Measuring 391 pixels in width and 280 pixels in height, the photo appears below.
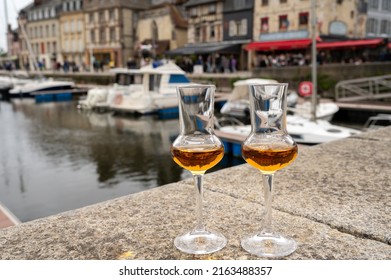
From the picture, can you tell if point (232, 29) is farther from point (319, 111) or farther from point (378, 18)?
point (319, 111)

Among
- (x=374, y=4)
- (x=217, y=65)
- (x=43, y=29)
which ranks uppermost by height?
(x=43, y=29)

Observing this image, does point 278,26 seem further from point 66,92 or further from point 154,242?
point 154,242

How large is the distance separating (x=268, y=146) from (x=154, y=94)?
18.3 m

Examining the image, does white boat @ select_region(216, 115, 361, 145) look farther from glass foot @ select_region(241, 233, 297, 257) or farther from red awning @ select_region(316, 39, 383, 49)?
red awning @ select_region(316, 39, 383, 49)

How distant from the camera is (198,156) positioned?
52.3 inches

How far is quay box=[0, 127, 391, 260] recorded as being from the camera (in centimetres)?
141

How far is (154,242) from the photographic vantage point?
1.48 metres

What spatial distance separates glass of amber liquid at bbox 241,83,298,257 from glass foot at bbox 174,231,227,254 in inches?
3.8

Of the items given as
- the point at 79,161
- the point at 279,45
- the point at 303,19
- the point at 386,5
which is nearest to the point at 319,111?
the point at 79,161

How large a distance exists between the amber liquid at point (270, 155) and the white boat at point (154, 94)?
1740 cm

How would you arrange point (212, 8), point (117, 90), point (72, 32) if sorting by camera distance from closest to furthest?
point (117, 90), point (212, 8), point (72, 32)

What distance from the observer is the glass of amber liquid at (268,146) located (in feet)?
4.28

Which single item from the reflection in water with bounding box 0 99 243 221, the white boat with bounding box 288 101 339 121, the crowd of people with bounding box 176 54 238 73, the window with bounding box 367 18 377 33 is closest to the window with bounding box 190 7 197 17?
the crowd of people with bounding box 176 54 238 73
